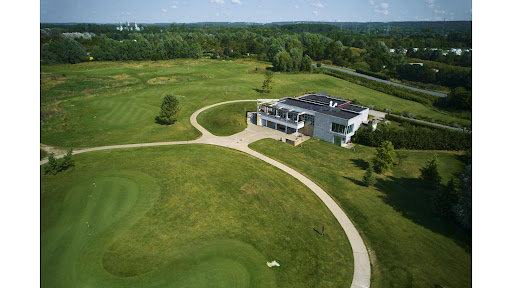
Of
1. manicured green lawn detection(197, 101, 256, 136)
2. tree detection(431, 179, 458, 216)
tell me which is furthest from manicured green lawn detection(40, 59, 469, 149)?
tree detection(431, 179, 458, 216)

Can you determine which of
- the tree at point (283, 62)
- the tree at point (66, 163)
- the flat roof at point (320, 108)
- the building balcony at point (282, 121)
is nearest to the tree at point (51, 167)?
the tree at point (66, 163)

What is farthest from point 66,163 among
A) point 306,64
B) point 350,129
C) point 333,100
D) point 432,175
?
point 306,64

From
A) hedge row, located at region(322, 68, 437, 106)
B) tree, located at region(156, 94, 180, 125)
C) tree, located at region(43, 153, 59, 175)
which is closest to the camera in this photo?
tree, located at region(43, 153, 59, 175)

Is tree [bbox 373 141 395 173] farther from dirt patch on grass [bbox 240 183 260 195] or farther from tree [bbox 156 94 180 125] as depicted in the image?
tree [bbox 156 94 180 125]

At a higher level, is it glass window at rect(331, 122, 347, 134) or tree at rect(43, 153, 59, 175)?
glass window at rect(331, 122, 347, 134)

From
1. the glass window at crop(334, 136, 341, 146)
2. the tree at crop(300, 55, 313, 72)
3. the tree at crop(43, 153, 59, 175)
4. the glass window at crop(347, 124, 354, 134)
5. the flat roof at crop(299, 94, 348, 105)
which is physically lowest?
the tree at crop(43, 153, 59, 175)

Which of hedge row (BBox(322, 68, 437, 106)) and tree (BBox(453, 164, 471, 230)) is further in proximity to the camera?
hedge row (BBox(322, 68, 437, 106))
